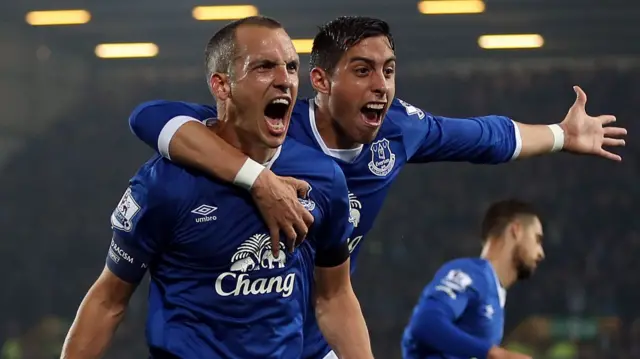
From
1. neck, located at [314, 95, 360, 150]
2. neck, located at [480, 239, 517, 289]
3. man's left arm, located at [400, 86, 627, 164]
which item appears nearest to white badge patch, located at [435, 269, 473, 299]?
neck, located at [480, 239, 517, 289]

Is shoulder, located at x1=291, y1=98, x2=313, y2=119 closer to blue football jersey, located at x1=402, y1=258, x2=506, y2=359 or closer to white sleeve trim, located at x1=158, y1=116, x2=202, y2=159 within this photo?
white sleeve trim, located at x1=158, y1=116, x2=202, y2=159

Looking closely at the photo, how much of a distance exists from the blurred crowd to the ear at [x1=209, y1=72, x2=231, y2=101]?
521cm

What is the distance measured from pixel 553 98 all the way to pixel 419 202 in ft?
3.90

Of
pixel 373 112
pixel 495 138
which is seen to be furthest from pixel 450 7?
pixel 373 112

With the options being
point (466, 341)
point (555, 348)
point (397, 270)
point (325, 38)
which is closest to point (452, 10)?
point (397, 270)

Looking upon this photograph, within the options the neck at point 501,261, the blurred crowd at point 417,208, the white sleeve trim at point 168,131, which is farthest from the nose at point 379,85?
the blurred crowd at point 417,208

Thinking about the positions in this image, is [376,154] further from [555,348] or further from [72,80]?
[72,80]

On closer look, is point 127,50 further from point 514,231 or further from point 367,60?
point 367,60

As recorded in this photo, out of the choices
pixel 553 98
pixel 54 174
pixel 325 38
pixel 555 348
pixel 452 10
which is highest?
pixel 452 10

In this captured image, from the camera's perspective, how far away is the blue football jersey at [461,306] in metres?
3.72

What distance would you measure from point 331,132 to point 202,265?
739mm

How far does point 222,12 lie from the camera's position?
7500 millimetres

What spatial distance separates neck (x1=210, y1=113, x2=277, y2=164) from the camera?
2209 millimetres

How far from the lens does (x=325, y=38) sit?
2.80 meters
